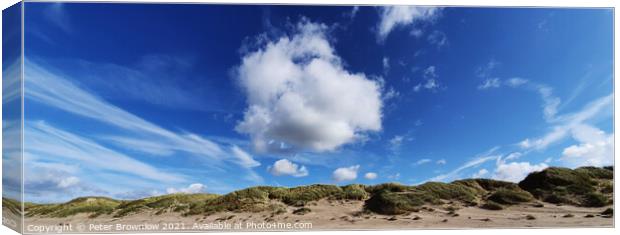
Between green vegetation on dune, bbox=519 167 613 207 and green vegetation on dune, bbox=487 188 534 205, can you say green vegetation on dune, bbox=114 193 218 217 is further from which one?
green vegetation on dune, bbox=519 167 613 207

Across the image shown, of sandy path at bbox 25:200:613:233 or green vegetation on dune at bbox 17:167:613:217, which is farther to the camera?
green vegetation on dune at bbox 17:167:613:217

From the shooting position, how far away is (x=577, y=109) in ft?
55.3

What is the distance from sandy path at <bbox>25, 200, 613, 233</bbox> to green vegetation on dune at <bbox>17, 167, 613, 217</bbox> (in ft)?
0.52

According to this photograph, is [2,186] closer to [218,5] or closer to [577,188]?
[218,5]

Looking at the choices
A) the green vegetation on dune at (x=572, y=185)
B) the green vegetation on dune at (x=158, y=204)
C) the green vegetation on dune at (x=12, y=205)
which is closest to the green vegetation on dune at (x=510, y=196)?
the green vegetation on dune at (x=572, y=185)

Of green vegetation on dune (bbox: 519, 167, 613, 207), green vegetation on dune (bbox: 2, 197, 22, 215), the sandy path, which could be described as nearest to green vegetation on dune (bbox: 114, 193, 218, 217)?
the sandy path

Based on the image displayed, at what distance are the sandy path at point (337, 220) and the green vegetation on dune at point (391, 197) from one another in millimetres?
157

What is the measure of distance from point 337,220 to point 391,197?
61.4 inches

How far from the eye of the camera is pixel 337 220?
53.6 feet

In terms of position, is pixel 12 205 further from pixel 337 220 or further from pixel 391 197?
pixel 391 197

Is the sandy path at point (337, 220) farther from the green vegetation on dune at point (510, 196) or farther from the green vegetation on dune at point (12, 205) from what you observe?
the green vegetation on dune at point (12, 205)

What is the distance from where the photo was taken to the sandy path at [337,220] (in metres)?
15.8

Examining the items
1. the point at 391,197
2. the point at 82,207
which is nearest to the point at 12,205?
the point at 82,207

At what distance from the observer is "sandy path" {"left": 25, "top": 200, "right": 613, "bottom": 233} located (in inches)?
621
